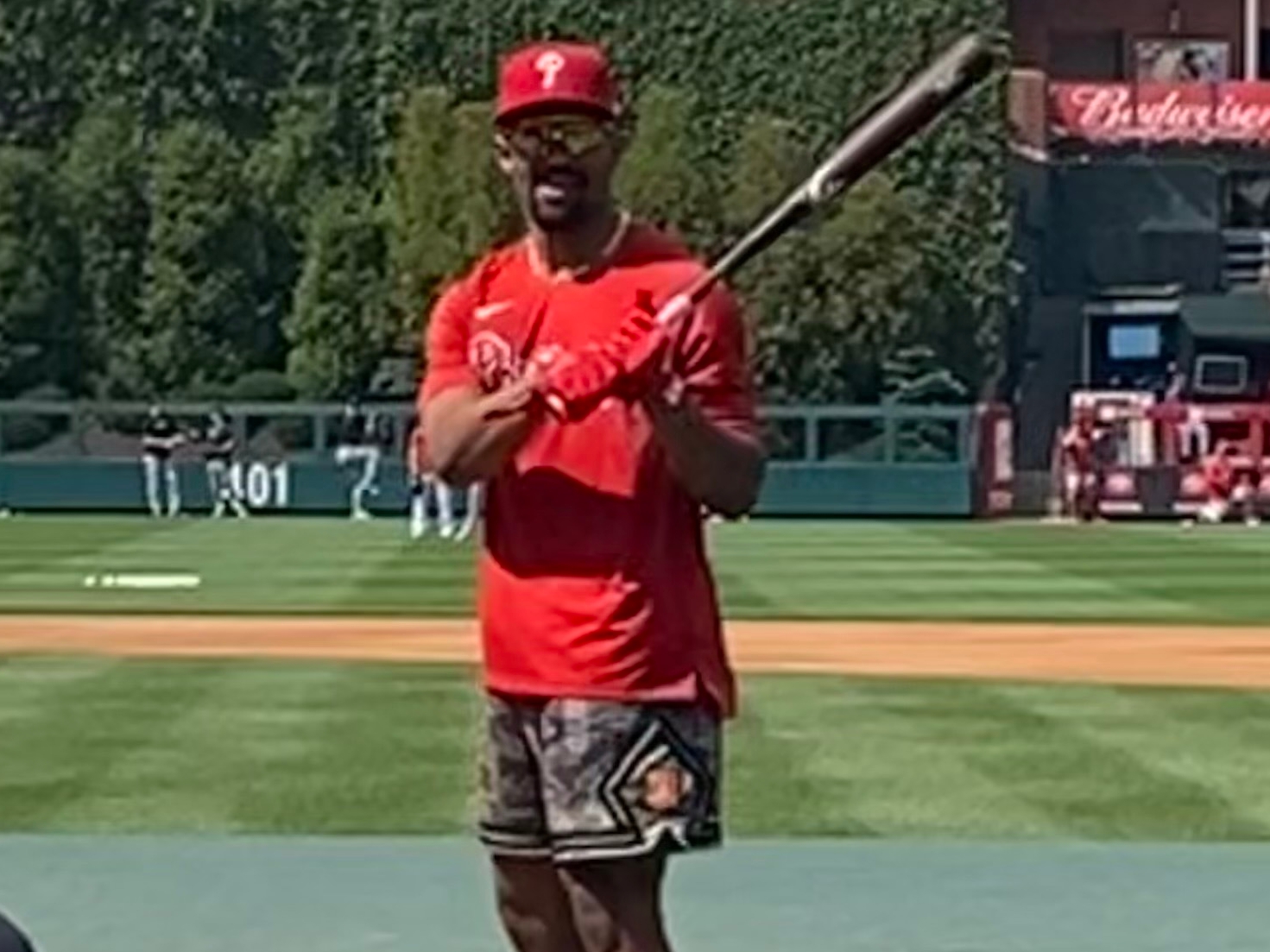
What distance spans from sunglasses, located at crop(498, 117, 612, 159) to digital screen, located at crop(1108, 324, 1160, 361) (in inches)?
2293

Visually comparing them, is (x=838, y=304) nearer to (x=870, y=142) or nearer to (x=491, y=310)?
(x=491, y=310)

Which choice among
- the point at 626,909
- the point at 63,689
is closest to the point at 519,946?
the point at 626,909

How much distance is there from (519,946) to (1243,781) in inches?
310

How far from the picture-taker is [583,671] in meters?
6.69

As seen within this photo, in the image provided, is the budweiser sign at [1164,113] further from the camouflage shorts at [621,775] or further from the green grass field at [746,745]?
the camouflage shorts at [621,775]

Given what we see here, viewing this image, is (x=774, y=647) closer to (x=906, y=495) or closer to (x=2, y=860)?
(x=2, y=860)

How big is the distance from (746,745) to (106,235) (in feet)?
149

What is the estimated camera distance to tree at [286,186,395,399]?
A: 189ft

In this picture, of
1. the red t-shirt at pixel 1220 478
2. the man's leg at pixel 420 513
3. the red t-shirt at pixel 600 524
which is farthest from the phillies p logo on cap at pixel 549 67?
the red t-shirt at pixel 1220 478

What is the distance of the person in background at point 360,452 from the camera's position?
49.1 metres

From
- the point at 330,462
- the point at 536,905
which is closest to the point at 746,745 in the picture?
the point at 536,905

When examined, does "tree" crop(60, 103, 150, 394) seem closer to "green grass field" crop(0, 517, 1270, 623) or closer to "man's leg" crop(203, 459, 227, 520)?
"man's leg" crop(203, 459, 227, 520)

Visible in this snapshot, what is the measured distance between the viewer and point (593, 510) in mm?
6691

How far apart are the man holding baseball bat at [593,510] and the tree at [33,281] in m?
51.8
